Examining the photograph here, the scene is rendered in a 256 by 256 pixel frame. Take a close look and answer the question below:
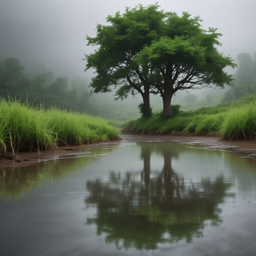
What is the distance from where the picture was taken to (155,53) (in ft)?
43.2

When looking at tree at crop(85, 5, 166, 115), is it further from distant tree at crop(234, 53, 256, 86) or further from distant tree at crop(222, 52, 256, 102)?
distant tree at crop(234, 53, 256, 86)

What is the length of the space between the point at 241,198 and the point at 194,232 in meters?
0.60

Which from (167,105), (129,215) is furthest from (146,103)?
(129,215)

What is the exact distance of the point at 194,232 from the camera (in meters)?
0.93

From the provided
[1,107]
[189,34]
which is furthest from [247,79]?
[1,107]

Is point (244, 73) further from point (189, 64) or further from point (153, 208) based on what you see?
point (153, 208)

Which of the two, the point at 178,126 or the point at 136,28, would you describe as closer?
the point at 178,126

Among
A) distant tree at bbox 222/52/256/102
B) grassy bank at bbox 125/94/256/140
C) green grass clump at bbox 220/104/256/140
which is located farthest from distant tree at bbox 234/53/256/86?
green grass clump at bbox 220/104/256/140

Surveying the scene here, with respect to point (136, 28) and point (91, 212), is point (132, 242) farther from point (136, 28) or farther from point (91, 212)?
point (136, 28)

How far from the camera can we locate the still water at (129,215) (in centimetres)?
84

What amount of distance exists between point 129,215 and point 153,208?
160 mm

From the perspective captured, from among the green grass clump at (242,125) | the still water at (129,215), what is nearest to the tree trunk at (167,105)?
the green grass clump at (242,125)

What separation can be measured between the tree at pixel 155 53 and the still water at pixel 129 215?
40.0 feet

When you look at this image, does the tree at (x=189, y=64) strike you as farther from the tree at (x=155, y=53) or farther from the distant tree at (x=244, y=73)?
the distant tree at (x=244, y=73)
